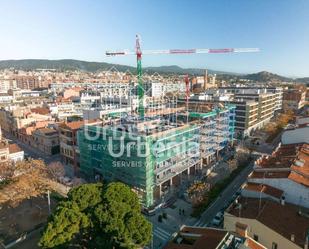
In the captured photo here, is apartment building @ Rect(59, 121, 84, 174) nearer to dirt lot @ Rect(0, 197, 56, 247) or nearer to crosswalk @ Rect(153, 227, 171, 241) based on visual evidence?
dirt lot @ Rect(0, 197, 56, 247)

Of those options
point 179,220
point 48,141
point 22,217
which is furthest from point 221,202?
point 48,141

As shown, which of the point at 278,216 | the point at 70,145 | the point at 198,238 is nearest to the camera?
the point at 198,238

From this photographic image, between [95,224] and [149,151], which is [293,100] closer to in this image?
[149,151]

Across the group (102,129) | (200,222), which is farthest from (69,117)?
(200,222)

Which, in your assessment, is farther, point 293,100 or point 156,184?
point 293,100

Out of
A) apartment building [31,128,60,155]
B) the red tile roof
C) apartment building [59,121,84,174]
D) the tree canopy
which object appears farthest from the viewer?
apartment building [31,128,60,155]

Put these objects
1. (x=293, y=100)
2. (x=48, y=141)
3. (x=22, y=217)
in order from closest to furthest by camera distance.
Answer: (x=22, y=217) < (x=48, y=141) < (x=293, y=100)

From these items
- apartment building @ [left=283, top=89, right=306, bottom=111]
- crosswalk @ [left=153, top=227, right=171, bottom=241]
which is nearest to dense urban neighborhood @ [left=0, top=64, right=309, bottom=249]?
crosswalk @ [left=153, top=227, right=171, bottom=241]

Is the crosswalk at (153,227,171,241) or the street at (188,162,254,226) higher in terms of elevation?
the street at (188,162,254,226)
